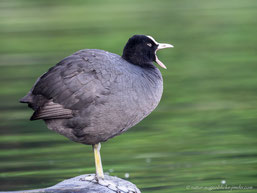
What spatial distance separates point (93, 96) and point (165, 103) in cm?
580

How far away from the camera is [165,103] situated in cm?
1158

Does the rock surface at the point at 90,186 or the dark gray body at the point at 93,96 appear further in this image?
the rock surface at the point at 90,186

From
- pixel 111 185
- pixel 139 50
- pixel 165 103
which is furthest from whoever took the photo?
pixel 165 103

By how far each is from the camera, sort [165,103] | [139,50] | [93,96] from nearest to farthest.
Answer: [93,96]
[139,50]
[165,103]

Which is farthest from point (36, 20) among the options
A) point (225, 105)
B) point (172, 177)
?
point (172, 177)

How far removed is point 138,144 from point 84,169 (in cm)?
131

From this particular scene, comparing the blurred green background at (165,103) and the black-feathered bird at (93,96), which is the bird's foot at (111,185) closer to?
the black-feathered bird at (93,96)

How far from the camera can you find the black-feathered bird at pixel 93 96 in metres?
5.82

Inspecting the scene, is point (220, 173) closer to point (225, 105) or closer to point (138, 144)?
point (138, 144)

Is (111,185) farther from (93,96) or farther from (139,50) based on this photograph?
(139,50)

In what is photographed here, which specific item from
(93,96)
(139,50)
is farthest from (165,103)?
(93,96)

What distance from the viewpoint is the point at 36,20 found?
2275 cm

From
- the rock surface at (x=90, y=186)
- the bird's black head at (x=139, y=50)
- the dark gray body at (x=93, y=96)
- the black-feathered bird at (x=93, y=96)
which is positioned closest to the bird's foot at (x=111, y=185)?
the rock surface at (x=90, y=186)

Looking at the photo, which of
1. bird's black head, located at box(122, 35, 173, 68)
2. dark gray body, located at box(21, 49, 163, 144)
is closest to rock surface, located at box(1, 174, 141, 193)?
dark gray body, located at box(21, 49, 163, 144)
